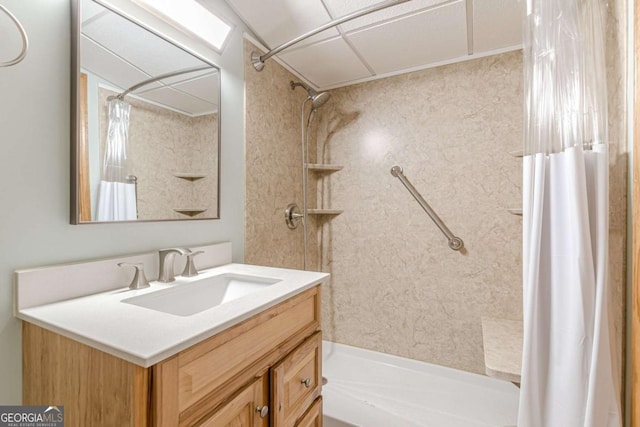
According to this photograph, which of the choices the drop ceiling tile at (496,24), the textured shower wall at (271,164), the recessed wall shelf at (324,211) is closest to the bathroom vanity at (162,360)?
the textured shower wall at (271,164)

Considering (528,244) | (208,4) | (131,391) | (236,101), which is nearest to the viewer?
(131,391)

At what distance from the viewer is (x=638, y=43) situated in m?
0.68

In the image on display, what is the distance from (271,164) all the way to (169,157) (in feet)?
2.16

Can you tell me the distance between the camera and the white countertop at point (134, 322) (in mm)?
542

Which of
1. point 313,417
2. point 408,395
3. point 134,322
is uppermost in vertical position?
point 134,322

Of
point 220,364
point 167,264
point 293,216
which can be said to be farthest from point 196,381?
point 293,216

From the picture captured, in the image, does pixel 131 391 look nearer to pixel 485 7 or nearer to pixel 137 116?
pixel 137 116

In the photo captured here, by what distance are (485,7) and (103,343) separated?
186cm

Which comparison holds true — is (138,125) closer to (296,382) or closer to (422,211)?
(296,382)

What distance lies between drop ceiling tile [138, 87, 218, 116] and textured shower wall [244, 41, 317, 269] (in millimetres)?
263

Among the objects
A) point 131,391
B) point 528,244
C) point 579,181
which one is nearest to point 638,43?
point 579,181

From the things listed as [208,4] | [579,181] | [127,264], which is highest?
[208,4]

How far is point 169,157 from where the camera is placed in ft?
3.69

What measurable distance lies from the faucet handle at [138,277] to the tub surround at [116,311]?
0.02 meters
